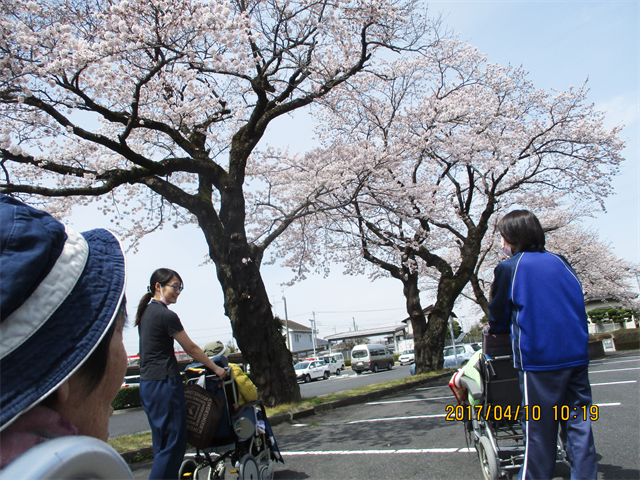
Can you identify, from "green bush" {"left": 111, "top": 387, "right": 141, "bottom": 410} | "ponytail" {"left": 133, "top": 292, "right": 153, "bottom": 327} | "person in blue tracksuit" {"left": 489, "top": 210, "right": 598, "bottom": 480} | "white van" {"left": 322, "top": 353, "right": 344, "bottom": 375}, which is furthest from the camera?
"white van" {"left": 322, "top": 353, "right": 344, "bottom": 375}

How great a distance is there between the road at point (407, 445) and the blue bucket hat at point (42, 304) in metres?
3.36

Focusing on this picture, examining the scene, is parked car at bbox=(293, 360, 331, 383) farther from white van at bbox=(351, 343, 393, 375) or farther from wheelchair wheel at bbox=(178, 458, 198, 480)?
wheelchair wheel at bbox=(178, 458, 198, 480)

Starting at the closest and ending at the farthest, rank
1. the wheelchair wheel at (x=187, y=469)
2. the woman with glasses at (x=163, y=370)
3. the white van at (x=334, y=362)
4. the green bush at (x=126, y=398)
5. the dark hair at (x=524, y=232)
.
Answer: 1. the dark hair at (x=524, y=232)
2. the woman with glasses at (x=163, y=370)
3. the wheelchair wheel at (x=187, y=469)
4. the green bush at (x=126, y=398)
5. the white van at (x=334, y=362)

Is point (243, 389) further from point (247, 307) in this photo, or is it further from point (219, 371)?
point (247, 307)

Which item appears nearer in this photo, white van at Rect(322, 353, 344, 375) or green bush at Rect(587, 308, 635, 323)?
white van at Rect(322, 353, 344, 375)

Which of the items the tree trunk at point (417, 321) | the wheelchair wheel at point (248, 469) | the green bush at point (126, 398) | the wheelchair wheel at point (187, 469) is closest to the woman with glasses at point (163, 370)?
the wheelchair wheel at point (187, 469)

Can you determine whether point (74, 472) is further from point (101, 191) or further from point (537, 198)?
point (537, 198)

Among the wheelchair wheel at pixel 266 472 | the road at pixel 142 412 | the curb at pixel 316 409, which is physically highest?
the wheelchair wheel at pixel 266 472

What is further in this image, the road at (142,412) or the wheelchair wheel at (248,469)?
the road at (142,412)

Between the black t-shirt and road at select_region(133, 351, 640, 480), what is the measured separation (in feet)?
5.10

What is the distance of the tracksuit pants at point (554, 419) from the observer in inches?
87.4

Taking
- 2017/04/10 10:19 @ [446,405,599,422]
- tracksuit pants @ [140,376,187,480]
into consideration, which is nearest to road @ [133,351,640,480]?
→ 2017/04/10 10:19 @ [446,405,599,422]

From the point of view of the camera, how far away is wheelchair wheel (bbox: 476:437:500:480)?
277 cm

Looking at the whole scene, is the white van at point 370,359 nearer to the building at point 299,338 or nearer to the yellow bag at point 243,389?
the yellow bag at point 243,389
